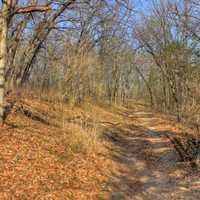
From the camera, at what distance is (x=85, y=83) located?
65.4 ft

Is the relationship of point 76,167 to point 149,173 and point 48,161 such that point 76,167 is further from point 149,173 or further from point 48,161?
point 149,173

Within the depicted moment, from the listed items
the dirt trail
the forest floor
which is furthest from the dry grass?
the dirt trail

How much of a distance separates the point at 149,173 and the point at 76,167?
9.10ft

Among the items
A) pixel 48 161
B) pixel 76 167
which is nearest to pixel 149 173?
pixel 76 167

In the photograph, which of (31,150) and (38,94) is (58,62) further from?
(31,150)

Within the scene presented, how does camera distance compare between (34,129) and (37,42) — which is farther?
(37,42)

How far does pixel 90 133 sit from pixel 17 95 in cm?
486

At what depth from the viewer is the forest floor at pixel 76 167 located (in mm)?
7133

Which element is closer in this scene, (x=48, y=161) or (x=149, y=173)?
(x=48, y=161)

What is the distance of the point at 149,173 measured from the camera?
10297 millimetres

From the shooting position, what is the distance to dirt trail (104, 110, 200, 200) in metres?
8.16

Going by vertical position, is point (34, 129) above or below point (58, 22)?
below

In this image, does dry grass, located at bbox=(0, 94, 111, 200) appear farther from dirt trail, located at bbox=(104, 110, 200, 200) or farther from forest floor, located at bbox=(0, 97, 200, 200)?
dirt trail, located at bbox=(104, 110, 200, 200)

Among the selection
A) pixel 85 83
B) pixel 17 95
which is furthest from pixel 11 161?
pixel 85 83
